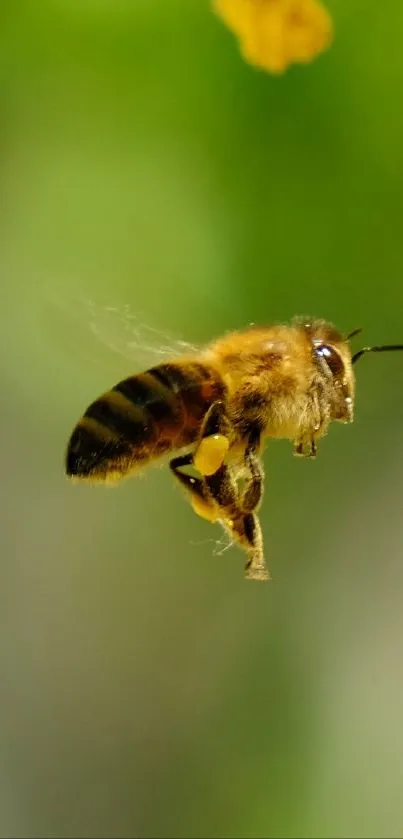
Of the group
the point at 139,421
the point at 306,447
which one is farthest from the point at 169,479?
the point at 139,421

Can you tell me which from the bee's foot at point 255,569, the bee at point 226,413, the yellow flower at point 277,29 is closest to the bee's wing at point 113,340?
the bee at point 226,413

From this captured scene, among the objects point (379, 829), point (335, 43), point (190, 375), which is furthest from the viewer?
point (335, 43)

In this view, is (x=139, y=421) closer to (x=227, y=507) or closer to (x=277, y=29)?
(x=227, y=507)

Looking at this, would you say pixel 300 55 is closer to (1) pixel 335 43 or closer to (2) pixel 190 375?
(1) pixel 335 43

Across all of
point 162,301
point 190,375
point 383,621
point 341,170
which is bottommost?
point 383,621

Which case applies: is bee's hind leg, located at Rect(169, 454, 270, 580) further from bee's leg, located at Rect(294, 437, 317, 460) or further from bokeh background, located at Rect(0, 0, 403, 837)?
bokeh background, located at Rect(0, 0, 403, 837)

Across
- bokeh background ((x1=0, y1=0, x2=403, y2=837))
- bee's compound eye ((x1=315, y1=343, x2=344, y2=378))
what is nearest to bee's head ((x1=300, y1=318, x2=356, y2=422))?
bee's compound eye ((x1=315, y1=343, x2=344, y2=378))

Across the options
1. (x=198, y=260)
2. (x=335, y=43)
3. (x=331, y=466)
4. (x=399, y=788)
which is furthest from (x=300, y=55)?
(x=399, y=788)
